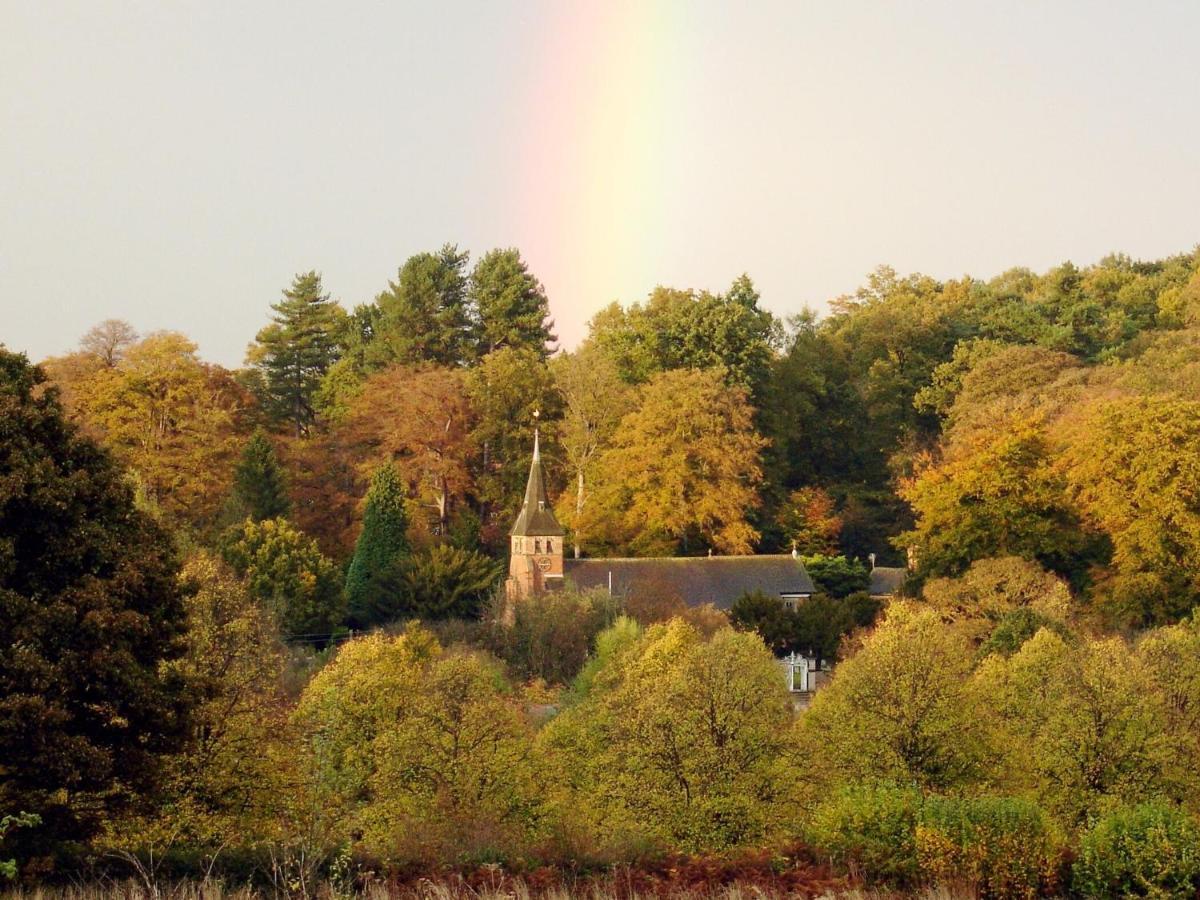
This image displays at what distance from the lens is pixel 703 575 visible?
5028 cm

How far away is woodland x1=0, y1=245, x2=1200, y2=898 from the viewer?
17.0 meters

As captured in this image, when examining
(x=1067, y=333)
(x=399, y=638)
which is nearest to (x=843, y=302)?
(x=1067, y=333)

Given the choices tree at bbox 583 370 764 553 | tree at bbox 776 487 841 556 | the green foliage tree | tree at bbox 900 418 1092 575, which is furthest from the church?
tree at bbox 776 487 841 556

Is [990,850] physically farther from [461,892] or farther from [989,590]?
[989,590]

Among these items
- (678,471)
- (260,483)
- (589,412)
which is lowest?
(260,483)

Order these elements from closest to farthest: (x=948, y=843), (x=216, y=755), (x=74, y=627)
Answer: (x=948, y=843) < (x=74, y=627) < (x=216, y=755)

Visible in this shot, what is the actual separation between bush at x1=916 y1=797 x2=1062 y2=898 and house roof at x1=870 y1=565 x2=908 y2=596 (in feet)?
121

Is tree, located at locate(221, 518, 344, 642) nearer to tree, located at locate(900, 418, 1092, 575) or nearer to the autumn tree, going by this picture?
the autumn tree

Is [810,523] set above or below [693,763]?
above

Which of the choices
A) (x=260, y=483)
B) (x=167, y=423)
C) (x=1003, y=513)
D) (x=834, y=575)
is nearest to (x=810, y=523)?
(x=834, y=575)

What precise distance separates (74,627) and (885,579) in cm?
4059

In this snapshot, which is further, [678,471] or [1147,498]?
[678,471]

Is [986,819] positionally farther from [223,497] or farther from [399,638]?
[223,497]

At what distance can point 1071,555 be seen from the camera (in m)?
46.9
